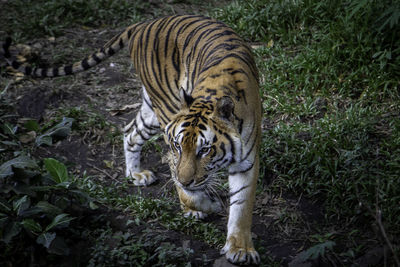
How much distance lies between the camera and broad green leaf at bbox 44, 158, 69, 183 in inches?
139

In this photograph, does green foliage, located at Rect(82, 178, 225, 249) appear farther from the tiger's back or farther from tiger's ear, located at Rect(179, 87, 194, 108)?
tiger's ear, located at Rect(179, 87, 194, 108)

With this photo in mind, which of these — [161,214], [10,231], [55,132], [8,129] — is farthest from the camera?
[161,214]

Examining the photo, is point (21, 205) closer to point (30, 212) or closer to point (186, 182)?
point (30, 212)

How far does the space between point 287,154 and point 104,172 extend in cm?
201

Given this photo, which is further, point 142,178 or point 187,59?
point 142,178

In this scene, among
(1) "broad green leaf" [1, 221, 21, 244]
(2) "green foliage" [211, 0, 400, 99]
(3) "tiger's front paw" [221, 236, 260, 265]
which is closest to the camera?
(1) "broad green leaf" [1, 221, 21, 244]

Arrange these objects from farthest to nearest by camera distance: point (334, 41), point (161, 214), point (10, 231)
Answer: point (334, 41) < point (161, 214) < point (10, 231)

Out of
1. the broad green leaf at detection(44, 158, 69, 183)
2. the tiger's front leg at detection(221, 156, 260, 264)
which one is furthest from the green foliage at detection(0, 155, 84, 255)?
the tiger's front leg at detection(221, 156, 260, 264)

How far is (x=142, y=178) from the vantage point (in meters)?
4.91

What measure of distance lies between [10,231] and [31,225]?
135 millimetres

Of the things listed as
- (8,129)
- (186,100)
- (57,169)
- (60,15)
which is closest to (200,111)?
(186,100)

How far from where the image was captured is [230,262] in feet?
11.4

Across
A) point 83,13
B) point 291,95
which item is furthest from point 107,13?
point 291,95

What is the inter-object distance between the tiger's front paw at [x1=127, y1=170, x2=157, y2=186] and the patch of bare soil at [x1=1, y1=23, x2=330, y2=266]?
7 centimetres
